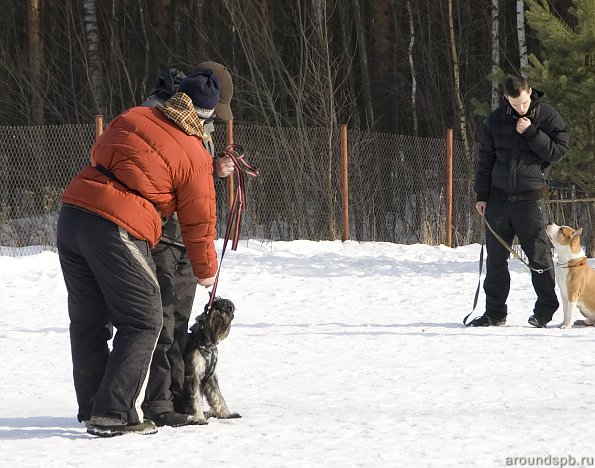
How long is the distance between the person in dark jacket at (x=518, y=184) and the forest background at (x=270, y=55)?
11.1 m

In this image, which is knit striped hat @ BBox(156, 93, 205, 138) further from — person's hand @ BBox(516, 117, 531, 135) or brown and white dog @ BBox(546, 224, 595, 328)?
brown and white dog @ BBox(546, 224, 595, 328)

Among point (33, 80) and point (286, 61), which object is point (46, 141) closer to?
point (33, 80)

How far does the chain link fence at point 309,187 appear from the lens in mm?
14523

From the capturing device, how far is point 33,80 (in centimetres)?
2123

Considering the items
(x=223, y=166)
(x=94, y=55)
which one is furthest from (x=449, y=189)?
(x=223, y=166)

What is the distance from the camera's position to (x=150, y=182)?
4137mm

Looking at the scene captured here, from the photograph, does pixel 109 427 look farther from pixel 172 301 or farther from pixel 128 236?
pixel 128 236

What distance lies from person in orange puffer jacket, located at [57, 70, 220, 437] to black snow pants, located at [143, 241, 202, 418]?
19 cm

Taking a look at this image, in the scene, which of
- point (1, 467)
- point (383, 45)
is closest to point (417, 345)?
point (1, 467)

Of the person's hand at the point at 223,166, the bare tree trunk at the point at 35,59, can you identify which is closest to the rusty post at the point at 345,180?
the person's hand at the point at 223,166

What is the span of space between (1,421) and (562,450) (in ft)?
8.96

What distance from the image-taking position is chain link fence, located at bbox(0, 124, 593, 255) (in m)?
14.5

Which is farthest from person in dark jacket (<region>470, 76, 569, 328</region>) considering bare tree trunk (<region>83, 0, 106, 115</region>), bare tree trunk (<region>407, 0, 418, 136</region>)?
bare tree trunk (<region>83, 0, 106, 115</region>)
